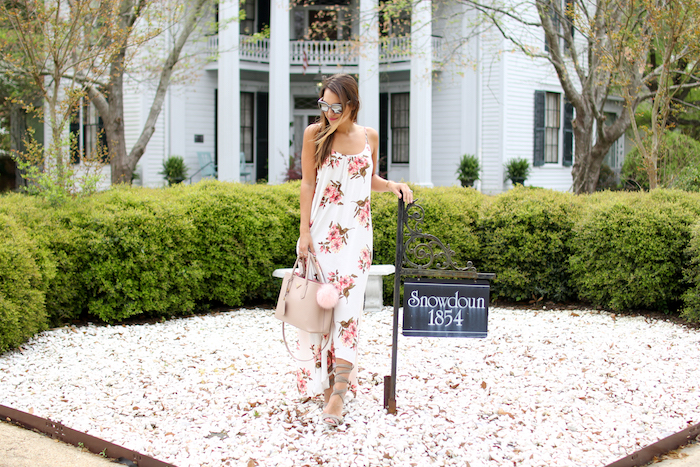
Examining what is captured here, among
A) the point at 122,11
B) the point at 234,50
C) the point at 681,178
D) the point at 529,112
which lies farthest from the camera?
the point at 529,112

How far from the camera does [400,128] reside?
55.1 ft

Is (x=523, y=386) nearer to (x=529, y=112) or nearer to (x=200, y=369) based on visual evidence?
(x=200, y=369)

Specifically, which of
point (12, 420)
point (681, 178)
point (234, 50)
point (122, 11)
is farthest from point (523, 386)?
point (234, 50)

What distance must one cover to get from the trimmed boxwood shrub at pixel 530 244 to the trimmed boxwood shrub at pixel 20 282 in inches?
161

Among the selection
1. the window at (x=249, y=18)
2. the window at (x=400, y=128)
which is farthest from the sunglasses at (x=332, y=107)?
the window at (x=249, y=18)

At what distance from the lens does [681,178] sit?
347 inches

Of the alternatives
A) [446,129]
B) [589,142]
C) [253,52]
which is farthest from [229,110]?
[589,142]

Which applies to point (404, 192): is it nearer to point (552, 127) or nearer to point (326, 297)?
point (326, 297)

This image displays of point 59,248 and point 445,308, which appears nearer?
point 445,308

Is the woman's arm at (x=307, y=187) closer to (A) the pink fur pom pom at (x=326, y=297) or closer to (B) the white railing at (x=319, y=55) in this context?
(A) the pink fur pom pom at (x=326, y=297)

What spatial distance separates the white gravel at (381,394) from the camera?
292cm

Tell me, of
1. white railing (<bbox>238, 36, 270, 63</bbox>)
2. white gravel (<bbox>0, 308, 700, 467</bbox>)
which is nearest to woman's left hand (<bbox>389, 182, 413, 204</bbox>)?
white gravel (<bbox>0, 308, 700, 467</bbox>)

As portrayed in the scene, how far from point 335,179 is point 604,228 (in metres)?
3.41

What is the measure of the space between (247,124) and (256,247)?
1149 cm
